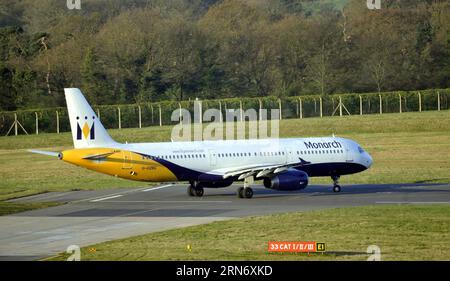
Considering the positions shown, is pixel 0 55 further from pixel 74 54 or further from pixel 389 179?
pixel 389 179

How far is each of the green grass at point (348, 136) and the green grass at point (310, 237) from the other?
782 inches

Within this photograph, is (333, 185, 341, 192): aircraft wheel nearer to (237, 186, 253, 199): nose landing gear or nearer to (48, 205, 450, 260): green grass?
(237, 186, 253, 199): nose landing gear

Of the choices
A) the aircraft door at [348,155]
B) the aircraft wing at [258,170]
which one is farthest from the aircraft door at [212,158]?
the aircraft door at [348,155]

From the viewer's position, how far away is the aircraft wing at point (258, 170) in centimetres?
5438

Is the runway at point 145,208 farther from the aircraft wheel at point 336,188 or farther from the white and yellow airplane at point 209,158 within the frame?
the white and yellow airplane at point 209,158

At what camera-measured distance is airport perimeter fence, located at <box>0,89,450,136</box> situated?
325 feet

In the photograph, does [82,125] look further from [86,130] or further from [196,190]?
[196,190]

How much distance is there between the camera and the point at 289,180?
2127 inches

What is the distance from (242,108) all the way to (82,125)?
171 feet

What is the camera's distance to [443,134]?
93438mm

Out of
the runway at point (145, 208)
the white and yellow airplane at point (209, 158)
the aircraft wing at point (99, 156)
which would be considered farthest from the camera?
the white and yellow airplane at point (209, 158)

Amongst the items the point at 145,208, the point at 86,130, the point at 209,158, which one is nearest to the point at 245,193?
the point at 209,158

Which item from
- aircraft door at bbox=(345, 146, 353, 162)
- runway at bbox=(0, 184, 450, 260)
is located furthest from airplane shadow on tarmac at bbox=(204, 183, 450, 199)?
aircraft door at bbox=(345, 146, 353, 162)
